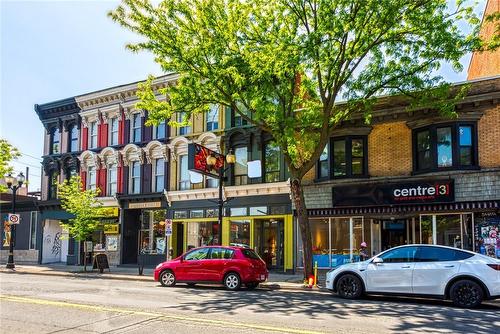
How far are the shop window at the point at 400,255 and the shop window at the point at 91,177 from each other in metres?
22.7

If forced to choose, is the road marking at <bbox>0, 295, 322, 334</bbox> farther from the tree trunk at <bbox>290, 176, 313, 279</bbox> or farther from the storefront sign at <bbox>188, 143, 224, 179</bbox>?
the storefront sign at <bbox>188, 143, 224, 179</bbox>

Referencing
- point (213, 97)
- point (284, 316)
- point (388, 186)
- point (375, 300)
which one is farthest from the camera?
point (388, 186)

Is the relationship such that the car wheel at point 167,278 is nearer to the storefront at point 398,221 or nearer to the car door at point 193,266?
the car door at point 193,266

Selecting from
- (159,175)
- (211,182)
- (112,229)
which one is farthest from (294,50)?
(112,229)

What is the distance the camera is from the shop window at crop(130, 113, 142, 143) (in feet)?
97.1

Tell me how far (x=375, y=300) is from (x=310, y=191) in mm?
9232

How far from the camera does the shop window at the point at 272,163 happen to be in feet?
78.1

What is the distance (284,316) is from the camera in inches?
397

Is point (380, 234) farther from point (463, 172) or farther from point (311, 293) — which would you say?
point (311, 293)

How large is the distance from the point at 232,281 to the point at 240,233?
28.0ft

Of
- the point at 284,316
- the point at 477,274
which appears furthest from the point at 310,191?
the point at 284,316

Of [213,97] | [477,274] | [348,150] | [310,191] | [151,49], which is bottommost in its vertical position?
[477,274]

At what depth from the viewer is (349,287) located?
1351 cm

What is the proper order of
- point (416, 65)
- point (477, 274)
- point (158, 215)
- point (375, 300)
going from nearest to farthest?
point (477, 274), point (375, 300), point (416, 65), point (158, 215)
